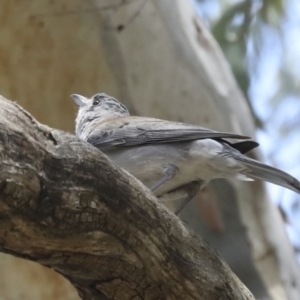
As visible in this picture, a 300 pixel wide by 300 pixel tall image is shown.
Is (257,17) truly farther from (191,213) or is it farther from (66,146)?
(66,146)

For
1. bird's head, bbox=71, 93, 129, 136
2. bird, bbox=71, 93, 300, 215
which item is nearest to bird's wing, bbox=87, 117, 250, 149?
bird, bbox=71, 93, 300, 215

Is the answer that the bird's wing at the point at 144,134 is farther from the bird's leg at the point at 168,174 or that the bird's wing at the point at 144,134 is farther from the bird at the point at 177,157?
the bird's leg at the point at 168,174

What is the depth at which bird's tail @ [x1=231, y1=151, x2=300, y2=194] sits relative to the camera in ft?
9.09

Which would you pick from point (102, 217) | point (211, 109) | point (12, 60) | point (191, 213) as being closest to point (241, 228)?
point (191, 213)

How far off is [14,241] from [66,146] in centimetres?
33

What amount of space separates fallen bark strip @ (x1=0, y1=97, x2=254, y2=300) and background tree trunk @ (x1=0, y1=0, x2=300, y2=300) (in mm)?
1680

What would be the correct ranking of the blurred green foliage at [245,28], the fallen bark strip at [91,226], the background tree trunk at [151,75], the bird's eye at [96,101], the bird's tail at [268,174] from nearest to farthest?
the fallen bark strip at [91,226]
the bird's tail at [268,174]
the bird's eye at [96,101]
the background tree trunk at [151,75]
the blurred green foliage at [245,28]

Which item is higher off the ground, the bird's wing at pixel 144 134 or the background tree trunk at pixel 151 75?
the background tree trunk at pixel 151 75

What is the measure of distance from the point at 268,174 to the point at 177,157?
433 millimetres

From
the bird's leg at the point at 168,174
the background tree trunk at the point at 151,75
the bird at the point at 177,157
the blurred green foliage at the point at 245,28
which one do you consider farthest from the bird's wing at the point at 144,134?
the blurred green foliage at the point at 245,28

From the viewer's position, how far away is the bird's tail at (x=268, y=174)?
2770 millimetres

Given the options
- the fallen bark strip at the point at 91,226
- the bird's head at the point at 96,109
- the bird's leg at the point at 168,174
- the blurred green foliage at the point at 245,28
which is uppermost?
the blurred green foliage at the point at 245,28

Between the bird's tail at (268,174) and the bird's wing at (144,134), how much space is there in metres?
0.17

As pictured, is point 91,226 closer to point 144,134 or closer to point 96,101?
point 144,134
